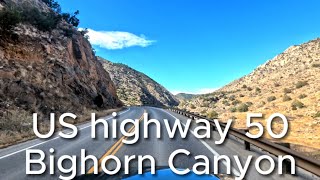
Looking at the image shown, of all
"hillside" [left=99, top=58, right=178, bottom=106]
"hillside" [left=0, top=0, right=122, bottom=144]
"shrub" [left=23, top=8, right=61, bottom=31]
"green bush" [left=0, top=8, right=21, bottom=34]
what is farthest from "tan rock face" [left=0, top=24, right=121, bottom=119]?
"hillside" [left=99, top=58, right=178, bottom=106]

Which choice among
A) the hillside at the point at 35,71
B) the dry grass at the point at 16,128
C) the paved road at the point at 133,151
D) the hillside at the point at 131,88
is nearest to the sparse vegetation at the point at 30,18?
the hillside at the point at 35,71

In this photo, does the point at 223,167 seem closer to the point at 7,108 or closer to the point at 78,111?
the point at 7,108

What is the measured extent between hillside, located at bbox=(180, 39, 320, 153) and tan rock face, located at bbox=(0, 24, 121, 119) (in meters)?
14.4

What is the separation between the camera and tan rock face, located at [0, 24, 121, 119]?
2769 centimetres

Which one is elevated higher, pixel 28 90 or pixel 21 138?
pixel 28 90

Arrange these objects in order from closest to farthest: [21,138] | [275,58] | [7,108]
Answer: [21,138]
[7,108]
[275,58]

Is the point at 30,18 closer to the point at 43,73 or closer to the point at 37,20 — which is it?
the point at 37,20

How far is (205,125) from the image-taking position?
2244 cm

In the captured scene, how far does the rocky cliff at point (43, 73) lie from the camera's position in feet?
90.5

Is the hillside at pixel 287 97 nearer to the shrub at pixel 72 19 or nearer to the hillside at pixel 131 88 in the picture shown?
the shrub at pixel 72 19

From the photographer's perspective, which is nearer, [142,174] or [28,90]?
[142,174]

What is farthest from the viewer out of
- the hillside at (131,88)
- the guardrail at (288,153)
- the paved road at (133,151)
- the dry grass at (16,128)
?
the hillside at (131,88)

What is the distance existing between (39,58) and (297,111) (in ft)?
75.6

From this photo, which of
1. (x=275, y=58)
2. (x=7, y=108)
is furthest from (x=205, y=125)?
(x=275, y=58)
